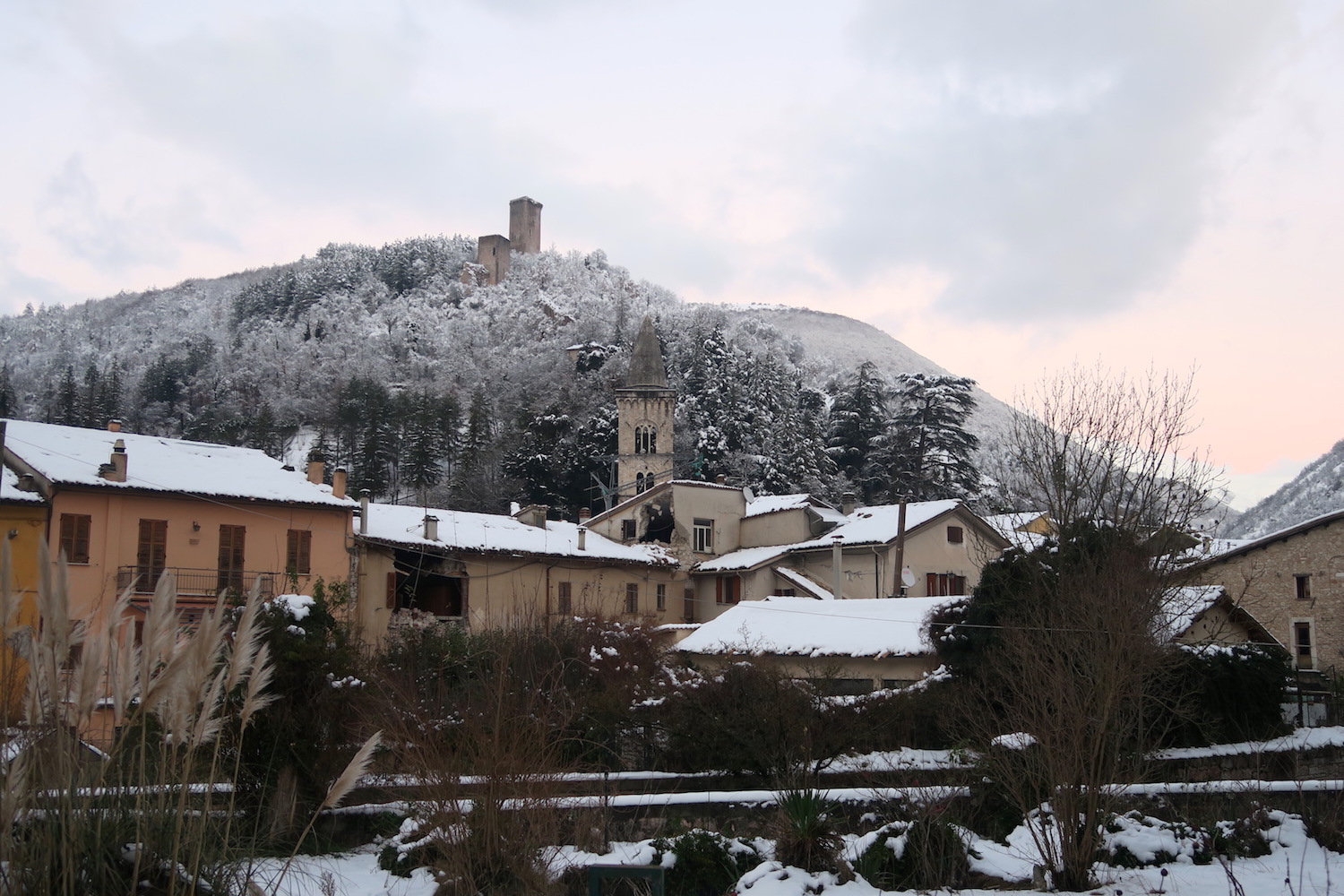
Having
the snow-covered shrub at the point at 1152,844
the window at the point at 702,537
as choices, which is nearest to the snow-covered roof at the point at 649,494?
the window at the point at 702,537

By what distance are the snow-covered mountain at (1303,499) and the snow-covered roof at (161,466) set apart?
3996 cm

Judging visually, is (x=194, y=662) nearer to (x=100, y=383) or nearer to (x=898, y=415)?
(x=898, y=415)

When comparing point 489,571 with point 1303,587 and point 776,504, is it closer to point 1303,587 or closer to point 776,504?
point 776,504

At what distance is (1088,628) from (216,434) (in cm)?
7070

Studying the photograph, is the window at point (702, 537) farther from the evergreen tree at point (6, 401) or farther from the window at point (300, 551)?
the evergreen tree at point (6, 401)

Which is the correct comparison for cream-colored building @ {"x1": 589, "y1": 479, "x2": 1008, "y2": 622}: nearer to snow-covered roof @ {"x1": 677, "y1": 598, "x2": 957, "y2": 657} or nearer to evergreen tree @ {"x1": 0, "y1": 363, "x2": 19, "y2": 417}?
snow-covered roof @ {"x1": 677, "y1": 598, "x2": 957, "y2": 657}

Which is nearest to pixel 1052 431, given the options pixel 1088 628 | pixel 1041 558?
pixel 1041 558

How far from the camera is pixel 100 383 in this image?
87.1m

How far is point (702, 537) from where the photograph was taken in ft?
137

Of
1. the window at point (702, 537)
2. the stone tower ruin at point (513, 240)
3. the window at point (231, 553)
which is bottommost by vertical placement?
the window at point (231, 553)

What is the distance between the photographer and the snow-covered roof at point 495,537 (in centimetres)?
3378

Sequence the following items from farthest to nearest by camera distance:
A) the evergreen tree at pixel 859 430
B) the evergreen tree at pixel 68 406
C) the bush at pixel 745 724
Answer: the evergreen tree at pixel 68 406, the evergreen tree at pixel 859 430, the bush at pixel 745 724

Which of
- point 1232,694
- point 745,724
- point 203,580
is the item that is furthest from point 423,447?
point 1232,694

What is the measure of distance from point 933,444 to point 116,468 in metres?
38.0
